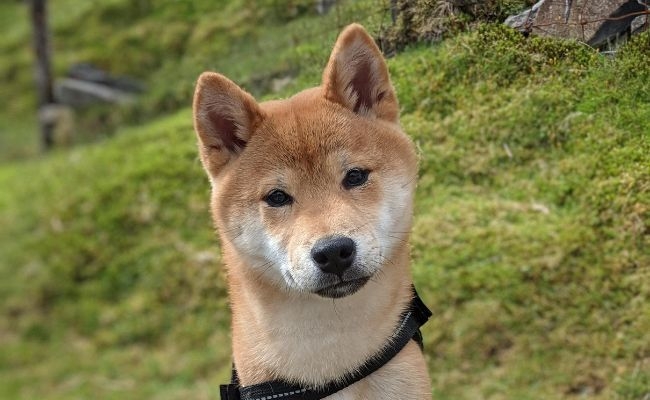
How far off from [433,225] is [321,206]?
211 centimetres

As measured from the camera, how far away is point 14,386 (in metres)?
8.16

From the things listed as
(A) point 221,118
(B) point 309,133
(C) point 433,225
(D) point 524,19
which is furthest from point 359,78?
(C) point 433,225

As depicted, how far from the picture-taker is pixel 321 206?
137 inches

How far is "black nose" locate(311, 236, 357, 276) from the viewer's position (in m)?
3.25

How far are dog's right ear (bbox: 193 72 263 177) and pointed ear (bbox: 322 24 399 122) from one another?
370mm

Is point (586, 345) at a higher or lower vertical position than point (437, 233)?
lower

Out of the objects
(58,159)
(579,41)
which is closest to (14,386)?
(58,159)

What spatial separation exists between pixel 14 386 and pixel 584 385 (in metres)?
5.61

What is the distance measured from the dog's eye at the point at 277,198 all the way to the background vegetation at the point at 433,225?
1002 millimetres

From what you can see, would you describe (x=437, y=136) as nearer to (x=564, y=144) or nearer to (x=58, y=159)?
(x=564, y=144)

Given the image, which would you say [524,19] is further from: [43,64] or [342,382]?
[43,64]

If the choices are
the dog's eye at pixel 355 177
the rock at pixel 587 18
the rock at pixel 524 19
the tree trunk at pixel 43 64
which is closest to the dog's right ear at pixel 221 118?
the dog's eye at pixel 355 177

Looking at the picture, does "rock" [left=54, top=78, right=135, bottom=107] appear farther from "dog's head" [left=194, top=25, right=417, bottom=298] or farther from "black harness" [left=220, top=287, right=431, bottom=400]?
"black harness" [left=220, top=287, right=431, bottom=400]

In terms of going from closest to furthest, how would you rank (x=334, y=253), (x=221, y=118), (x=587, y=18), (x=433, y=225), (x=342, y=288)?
1. (x=334, y=253)
2. (x=342, y=288)
3. (x=587, y=18)
4. (x=221, y=118)
5. (x=433, y=225)
